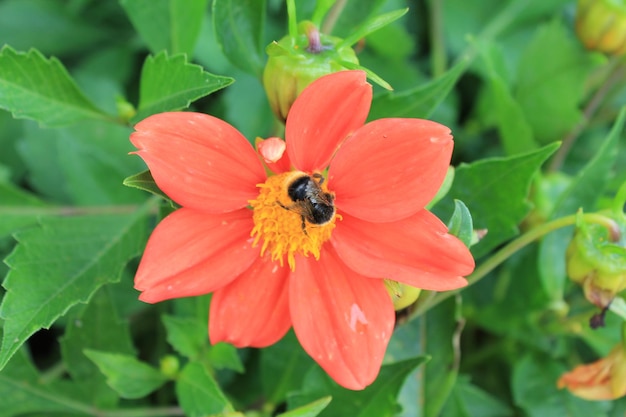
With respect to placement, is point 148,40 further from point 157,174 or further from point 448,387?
point 448,387

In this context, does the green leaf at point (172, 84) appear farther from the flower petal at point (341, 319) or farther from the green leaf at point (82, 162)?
the green leaf at point (82, 162)

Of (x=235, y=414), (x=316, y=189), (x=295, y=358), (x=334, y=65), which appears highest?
(x=334, y=65)

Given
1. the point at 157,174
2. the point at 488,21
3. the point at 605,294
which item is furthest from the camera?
the point at 488,21

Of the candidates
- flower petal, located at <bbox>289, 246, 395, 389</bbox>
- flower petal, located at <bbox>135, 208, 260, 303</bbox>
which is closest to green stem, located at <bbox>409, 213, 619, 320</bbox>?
flower petal, located at <bbox>289, 246, 395, 389</bbox>

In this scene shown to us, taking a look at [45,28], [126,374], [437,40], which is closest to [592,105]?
[437,40]

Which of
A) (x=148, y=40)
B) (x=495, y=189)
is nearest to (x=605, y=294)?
(x=495, y=189)

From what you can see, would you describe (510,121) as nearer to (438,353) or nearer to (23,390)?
(438,353)
